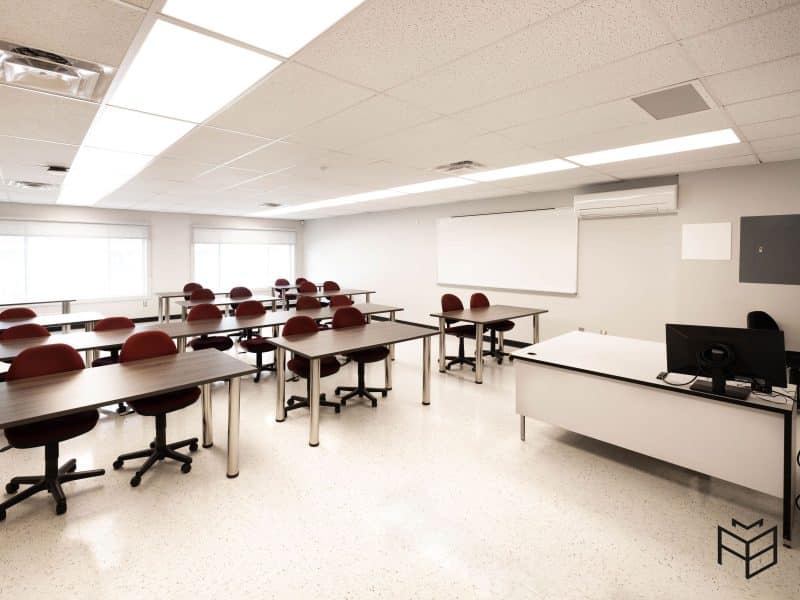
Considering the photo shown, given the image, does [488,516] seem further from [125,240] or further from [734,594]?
[125,240]

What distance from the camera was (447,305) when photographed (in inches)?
219

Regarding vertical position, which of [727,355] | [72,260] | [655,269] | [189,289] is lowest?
[727,355]

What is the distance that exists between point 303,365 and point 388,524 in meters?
1.82

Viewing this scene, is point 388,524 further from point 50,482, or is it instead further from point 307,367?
point 50,482

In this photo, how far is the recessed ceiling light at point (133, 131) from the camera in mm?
2900

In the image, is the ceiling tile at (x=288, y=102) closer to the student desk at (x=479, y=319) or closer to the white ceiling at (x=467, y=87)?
the white ceiling at (x=467, y=87)

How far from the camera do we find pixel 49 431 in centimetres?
238

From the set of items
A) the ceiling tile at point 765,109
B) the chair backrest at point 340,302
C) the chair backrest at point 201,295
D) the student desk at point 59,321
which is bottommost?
the student desk at point 59,321

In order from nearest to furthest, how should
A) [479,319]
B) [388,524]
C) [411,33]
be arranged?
1. [411,33]
2. [388,524]
3. [479,319]

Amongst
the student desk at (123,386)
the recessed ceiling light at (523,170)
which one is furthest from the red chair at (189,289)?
the recessed ceiling light at (523,170)

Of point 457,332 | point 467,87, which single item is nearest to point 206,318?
point 457,332

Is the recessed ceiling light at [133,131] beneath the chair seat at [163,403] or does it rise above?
above

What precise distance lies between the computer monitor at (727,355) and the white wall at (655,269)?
8.91ft

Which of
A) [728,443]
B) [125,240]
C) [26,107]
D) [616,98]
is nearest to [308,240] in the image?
[125,240]
